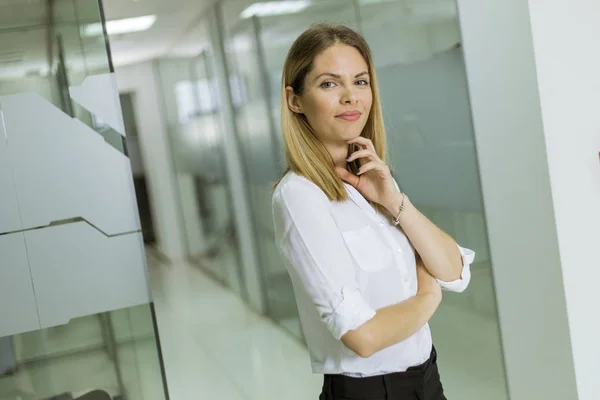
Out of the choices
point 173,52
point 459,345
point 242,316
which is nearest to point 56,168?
point 173,52

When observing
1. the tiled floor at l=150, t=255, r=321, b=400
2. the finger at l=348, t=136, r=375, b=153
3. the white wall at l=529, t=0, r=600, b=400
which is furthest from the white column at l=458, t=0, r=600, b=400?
the finger at l=348, t=136, r=375, b=153

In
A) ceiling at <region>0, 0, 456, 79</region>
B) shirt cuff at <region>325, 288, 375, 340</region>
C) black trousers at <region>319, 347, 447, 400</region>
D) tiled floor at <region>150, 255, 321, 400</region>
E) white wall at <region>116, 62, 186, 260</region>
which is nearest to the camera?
shirt cuff at <region>325, 288, 375, 340</region>

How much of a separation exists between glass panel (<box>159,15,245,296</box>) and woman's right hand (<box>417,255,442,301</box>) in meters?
1.79

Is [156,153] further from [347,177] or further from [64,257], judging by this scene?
[347,177]

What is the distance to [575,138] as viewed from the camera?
348 centimetres

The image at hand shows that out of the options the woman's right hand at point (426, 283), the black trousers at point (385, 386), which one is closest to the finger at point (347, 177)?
the woman's right hand at point (426, 283)

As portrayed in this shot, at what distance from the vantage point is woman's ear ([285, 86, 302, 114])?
186cm

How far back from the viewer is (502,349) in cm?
389

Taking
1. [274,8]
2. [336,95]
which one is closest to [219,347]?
[274,8]

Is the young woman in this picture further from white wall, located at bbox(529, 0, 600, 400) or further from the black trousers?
white wall, located at bbox(529, 0, 600, 400)

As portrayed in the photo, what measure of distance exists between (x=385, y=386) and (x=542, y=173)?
2.09 meters

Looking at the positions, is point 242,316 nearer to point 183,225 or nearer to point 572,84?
point 183,225

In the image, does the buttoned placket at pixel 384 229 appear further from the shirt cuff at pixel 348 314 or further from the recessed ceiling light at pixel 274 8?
the recessed ceiling light at pixel 274 8

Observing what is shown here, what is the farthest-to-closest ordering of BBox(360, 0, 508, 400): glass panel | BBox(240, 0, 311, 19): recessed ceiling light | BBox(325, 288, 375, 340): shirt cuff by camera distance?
BBox(360, 0, 508, 400): glass panel → BBox(240, 0, 311, 19): recessed ceiling light → BBox(325, 288, 375, 340): shirt cuff
